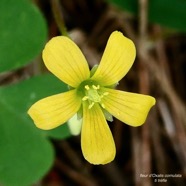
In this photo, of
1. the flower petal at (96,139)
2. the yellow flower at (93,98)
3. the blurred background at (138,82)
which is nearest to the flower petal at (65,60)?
the yellow flower at (93,98)

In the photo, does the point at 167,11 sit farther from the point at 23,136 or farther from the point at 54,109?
the point at 54,109

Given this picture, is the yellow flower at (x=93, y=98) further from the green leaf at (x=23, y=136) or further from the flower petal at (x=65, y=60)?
the green leaf at (x=23, y=136)

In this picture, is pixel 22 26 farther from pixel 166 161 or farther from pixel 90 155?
pixel 166 161

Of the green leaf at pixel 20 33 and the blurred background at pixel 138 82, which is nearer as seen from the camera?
the green leaf at pixel 20 33

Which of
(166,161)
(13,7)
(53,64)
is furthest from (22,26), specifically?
(166,161)

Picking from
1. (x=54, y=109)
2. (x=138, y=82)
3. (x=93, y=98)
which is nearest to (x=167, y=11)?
(x=138, y=82)

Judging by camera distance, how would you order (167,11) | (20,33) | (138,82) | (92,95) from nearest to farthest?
(92,95), (20,33), (167,11), (138,82)
